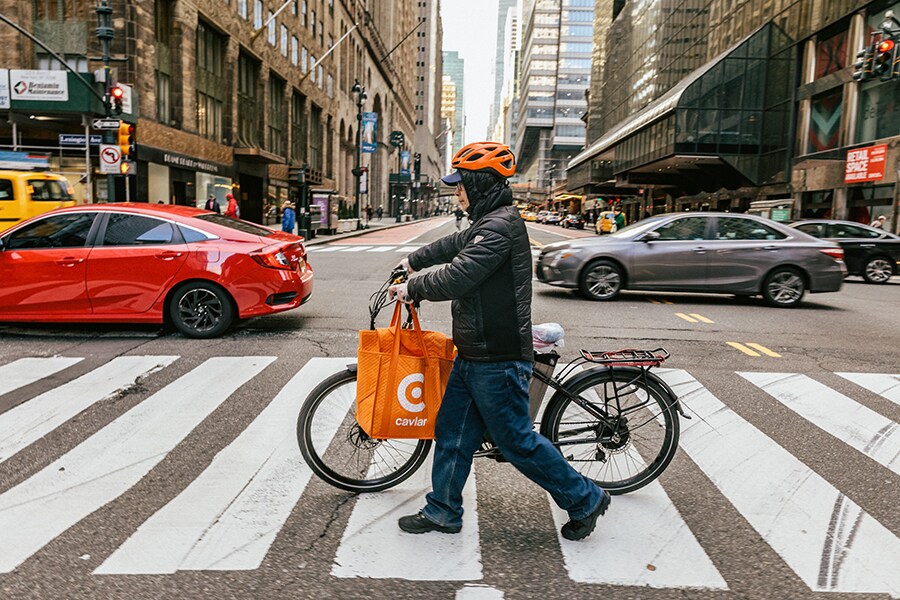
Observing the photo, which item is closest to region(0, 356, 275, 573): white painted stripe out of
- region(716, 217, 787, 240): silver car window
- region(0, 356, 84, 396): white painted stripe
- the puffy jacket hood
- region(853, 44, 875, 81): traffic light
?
region(0, 356, 84, 396): white painted stripe

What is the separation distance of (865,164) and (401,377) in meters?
30.4

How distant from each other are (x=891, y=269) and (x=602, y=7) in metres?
85.8

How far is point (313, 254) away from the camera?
23.6 meters

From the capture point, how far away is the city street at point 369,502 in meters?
3.23

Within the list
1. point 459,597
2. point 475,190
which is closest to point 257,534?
point 459,597

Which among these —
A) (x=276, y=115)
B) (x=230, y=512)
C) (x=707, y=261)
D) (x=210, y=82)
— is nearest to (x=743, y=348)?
(x=707, y=261)

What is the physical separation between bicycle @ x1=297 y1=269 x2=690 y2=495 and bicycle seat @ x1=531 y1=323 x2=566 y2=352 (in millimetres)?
89

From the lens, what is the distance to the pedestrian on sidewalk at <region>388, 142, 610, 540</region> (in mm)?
3361

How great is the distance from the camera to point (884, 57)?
17422 mm

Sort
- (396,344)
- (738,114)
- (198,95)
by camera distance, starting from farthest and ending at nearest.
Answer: (738,114) < (198,95) < (396,344)

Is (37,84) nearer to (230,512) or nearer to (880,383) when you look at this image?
(230,512)

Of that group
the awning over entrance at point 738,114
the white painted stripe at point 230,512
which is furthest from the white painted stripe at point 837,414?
the awning over entrance at point 738,114

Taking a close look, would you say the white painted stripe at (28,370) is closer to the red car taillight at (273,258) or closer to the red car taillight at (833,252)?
the red car taillight at (273,258)

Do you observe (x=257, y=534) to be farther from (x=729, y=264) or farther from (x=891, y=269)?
(x=891, y=269)
